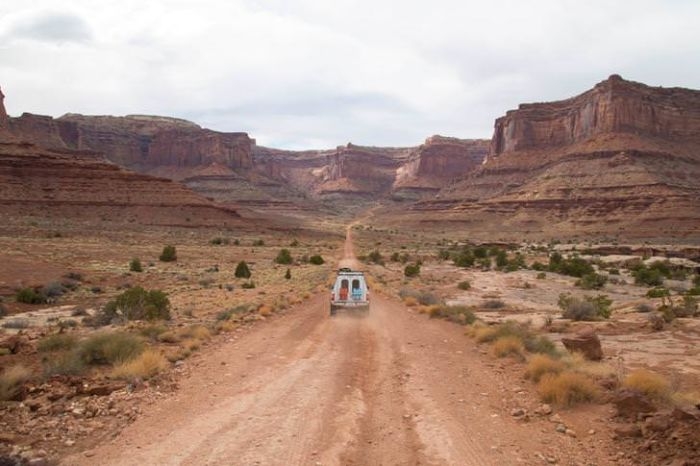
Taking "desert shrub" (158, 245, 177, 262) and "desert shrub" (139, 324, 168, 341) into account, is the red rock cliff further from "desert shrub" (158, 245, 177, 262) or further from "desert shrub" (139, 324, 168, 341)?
"desert shrub" (139, 324, 168, 341)

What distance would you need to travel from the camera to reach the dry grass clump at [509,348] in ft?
39.1

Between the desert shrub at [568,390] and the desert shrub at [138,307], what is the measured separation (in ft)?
39.2

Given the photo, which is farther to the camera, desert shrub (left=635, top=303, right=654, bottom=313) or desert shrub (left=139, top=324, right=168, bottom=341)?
desert shrub (left=635, top=303, right=654, bottom=313)

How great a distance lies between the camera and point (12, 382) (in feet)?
27.9

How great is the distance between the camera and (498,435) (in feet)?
23.6

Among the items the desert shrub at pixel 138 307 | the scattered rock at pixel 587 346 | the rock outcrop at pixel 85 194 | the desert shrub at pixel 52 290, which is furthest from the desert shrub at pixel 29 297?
the rock outcrop at pixel 85 194

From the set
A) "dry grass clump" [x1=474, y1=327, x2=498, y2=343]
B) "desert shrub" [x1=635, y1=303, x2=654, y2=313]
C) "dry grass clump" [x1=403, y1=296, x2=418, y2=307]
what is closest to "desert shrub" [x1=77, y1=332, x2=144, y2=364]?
"dry grass clump" [x1=474, y1=327, x2=498, y2=343]

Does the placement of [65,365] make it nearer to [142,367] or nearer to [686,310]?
[142,367]

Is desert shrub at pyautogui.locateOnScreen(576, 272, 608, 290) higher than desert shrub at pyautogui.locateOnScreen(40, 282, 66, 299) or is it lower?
higher

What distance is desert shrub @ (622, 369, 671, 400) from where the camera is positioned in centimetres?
798

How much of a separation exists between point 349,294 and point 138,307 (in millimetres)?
6795

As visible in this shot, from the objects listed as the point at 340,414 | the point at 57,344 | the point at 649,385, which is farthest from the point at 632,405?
the point at 57,344

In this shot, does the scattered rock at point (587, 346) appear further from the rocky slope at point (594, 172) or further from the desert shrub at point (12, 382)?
the rocky slope at point (594, 172)

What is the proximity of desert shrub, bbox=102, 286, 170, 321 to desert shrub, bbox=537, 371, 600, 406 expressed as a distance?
11.9 metres
